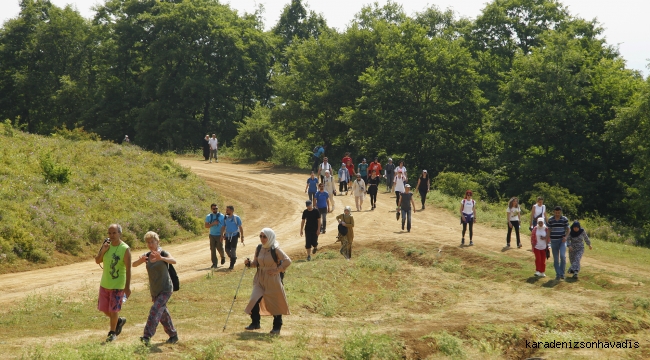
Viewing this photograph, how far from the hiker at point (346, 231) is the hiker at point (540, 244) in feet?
17.8

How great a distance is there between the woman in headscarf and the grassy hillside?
35.8 ft

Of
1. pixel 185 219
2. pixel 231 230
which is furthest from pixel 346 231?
pixel 185 219

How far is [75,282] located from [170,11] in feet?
146

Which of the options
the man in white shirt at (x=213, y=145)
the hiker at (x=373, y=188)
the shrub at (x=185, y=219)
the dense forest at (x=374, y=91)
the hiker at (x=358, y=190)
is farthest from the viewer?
the man in white shirt at (x=213, y=145)

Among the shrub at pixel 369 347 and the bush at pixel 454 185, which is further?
the bush at pixel 454 185

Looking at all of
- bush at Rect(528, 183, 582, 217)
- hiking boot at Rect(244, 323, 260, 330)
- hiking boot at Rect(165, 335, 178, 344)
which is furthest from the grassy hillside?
bush at Rect(528, 183, 582, 217)

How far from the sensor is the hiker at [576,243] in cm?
1878

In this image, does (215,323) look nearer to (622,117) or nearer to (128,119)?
(622,117)

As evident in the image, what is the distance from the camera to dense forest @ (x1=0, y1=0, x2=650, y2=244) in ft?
141

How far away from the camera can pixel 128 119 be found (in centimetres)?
6134

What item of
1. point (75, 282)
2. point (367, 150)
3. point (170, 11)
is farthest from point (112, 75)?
point (75, 282)

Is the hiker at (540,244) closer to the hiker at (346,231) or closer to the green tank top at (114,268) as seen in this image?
the hiker at (346,231)

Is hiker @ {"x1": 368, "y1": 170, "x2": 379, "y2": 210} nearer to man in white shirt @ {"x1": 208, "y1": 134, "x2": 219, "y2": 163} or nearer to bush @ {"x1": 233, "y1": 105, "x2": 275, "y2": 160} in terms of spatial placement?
man in white shirt @ {"x1": 208, "y1": 134, "x2": 219, "y2": 163}

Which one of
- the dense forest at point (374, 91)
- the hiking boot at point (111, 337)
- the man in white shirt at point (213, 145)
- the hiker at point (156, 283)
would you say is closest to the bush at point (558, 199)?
the dense forest at point (374, 91)
